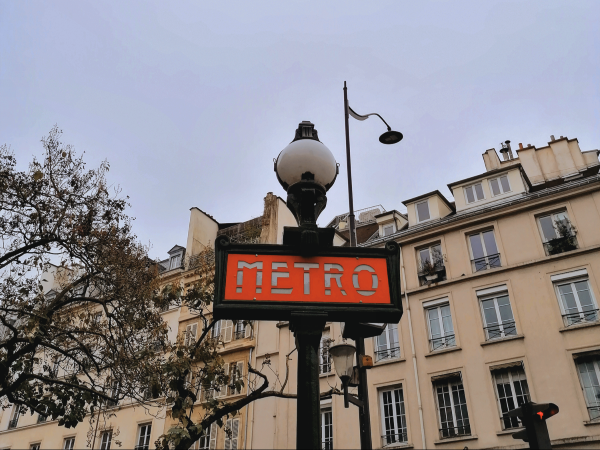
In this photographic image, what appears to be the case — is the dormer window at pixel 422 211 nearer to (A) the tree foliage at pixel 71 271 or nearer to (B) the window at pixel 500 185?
(B) the window at pixel 500 185

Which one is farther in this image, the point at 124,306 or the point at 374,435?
the point at 374,435

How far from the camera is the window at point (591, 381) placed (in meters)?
17.2

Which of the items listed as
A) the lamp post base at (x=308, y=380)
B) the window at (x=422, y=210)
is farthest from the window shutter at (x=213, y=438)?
the lamp post base at (x=308, y=380)

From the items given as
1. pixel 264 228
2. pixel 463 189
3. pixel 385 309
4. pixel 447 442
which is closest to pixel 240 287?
pixel 385 309

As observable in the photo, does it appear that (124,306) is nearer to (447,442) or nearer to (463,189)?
(447,442)

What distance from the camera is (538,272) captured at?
20375 mm

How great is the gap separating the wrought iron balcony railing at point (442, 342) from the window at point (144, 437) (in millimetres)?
14752

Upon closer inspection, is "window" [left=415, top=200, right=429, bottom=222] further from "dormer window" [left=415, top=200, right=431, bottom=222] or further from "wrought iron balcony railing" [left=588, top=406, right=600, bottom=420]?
"wrought iron balcony railing" [left=588, top=406, right=600, bottom=420]

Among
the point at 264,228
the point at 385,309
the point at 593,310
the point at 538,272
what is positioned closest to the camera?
the point at 385,309

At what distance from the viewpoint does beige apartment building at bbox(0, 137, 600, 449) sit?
60.5 ft

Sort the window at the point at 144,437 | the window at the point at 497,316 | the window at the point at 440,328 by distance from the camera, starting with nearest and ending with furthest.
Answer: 1. the window at the point at 497,316
2. the window at the point at 440,328
3. the window at the point at 144,437

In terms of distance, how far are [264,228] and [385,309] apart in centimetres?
2632

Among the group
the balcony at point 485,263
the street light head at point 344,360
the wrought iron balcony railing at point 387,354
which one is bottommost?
the street light head at point 344,360

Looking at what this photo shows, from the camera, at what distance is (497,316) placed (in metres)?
20.5
